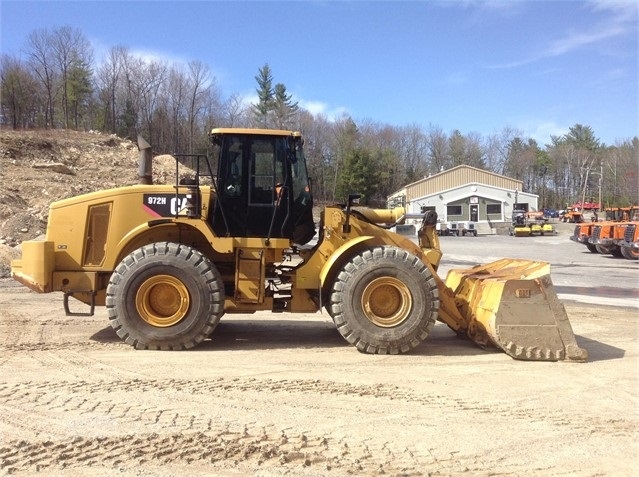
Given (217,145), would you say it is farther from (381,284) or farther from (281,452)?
(281,452)

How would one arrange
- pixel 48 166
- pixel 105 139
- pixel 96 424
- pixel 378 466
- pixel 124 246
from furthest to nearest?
pixel 105 139 → pixel 48 166 → pixel 124 246 → pixel 96 424 → pixel 378 466

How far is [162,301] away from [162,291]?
0.39 ft

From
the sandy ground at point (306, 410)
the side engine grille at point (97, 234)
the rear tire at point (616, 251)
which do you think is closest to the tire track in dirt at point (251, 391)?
the sandy ground at point (306, 410)

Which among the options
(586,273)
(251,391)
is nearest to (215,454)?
(251,391)

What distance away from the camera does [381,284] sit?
650 centimetres

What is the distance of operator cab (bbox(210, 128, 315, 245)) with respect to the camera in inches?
268

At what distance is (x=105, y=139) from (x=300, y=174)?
3676cm

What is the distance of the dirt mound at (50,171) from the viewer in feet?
64.4

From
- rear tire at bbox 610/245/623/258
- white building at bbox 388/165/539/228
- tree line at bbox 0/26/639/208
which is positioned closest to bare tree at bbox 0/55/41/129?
tree line at bbox 0/26/639/208

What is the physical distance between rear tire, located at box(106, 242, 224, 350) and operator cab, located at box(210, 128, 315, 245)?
64cm

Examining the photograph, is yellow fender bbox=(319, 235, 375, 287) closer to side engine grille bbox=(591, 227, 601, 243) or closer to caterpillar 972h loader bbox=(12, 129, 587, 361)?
caterpillar 972h loader bbox=(12, 129, 587, 361)

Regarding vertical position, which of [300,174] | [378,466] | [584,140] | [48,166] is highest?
[584,140]

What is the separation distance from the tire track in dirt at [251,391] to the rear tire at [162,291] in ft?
3.85

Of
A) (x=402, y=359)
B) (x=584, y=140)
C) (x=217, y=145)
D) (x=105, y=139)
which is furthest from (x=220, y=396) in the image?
(x=584, y=140)
